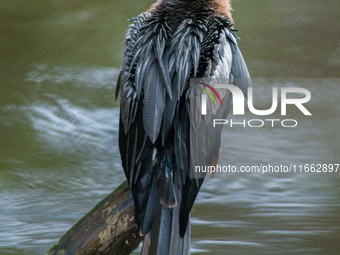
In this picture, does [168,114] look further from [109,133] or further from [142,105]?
[109,133]

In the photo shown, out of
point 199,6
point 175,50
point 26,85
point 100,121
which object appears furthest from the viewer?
point 26,85

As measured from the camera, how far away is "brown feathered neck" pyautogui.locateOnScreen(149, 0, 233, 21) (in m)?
2.07

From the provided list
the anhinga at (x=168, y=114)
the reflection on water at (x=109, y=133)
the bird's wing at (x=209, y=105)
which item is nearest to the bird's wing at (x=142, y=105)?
the anhinga at (x=168, y=114)

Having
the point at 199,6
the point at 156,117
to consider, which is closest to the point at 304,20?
the point at 199,6

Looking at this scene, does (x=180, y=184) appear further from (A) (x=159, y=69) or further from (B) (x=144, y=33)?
(B) (x=144, y=33)

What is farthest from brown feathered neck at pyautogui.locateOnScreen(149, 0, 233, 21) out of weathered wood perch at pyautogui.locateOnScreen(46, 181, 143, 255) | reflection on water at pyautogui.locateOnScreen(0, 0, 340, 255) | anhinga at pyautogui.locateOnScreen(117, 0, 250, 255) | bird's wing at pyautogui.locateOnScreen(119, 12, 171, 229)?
reflection on water at pyautogui.locateOnScreen(0, 0, 340, 255)

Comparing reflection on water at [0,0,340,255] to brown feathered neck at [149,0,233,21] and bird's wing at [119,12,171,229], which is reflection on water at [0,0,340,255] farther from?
brown feathered neck at [149,0,233,21]

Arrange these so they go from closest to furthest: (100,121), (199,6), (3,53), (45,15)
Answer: (199,6) → (100,121) → (3,53) → (45,15)

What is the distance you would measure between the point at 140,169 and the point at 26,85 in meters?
Result: 3.74

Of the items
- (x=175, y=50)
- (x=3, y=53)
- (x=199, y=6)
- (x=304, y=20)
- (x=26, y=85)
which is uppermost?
(x=304, y=20)

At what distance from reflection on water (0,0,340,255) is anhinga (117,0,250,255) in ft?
4.97

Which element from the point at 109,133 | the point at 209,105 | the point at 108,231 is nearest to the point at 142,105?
the point at 209,105

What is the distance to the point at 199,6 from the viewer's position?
208 centimetres

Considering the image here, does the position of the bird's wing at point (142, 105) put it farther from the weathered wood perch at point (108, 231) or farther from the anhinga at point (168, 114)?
the weathered wood perch at point (108, 231)
